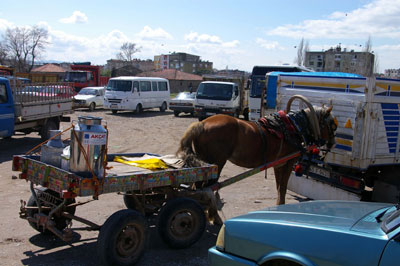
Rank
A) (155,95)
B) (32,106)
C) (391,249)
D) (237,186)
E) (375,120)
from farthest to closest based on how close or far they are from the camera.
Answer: (155,95), (32,106), (237,186), (375,120), (391,249)

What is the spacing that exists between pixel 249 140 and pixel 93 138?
2667 millimetres

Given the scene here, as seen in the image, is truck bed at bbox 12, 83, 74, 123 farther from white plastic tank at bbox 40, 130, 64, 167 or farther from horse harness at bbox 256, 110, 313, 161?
horse harness at bbox 256, 110, 313, 161

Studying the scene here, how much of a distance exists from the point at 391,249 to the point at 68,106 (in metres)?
13.1

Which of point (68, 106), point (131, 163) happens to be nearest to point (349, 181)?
point (131, 163)

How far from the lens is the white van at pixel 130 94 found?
2292cm

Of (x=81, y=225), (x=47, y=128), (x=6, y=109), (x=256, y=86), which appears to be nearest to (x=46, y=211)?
(x=81, y=225)

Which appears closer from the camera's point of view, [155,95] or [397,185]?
[397,185]

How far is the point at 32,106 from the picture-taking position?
12047 millimetres

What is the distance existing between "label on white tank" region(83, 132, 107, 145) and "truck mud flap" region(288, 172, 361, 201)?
4.68 meters

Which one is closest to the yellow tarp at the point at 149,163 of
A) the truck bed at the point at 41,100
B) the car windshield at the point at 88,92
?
the truck bed at the point at 41,100

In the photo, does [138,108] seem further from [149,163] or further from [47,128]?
[149,163]

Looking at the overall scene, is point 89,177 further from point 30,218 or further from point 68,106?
point 68,106

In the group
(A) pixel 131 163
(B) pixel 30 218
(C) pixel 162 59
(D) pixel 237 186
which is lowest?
(D) pixel 237 186

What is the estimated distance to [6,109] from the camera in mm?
11094
